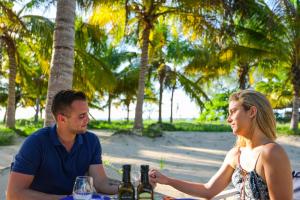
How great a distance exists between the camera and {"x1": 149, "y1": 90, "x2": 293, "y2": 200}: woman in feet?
8.12

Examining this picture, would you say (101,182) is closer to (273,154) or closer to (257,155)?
(257,155)

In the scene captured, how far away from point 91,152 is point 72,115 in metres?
0.40

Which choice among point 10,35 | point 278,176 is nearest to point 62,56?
point 278,176

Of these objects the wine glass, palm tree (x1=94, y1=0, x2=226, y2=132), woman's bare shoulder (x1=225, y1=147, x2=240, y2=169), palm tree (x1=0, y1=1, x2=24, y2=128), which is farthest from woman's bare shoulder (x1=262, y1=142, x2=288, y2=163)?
palm tree (x1=0, y1=1, x2=24, y2=128)

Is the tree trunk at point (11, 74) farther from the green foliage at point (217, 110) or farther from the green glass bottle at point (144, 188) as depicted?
the green foliage at point (217, 110)

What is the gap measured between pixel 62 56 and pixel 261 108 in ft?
13.3

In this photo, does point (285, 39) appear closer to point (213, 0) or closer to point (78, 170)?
point (213, 0)

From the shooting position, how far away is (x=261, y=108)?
2.62 metres

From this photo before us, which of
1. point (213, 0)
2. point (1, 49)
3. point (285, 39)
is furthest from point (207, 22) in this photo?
point (1, 49)

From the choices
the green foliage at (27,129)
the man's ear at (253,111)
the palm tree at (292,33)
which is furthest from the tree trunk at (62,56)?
the palm tree at (292,33)

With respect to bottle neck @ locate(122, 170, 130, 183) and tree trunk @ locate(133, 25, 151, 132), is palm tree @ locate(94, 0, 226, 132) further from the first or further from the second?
bottle neck @ locate(122, 170, 130, 183)

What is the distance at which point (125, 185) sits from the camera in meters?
2.21

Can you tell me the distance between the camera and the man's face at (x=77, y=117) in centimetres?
288

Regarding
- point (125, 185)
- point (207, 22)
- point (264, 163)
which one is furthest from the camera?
point (207, 22)
